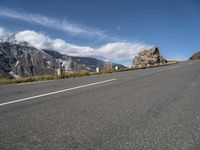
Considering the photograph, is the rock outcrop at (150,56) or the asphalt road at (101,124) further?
the rock outcrop at (150,56)

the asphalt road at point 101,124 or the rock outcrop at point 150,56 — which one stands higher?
the rock outcrop at point 150,56

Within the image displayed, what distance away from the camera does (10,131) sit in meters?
3.65

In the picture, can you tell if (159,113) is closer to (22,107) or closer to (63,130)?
(63,130)

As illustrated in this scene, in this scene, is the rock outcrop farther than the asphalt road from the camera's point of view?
Yes

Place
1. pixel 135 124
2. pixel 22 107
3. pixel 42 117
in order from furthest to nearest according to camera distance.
→ pixel 22 107 < pixel 42 117 < pixel 135 124

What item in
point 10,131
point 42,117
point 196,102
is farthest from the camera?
point 196,102

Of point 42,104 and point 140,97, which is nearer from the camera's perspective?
point 42,104

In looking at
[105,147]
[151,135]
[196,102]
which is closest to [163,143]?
[151,135]

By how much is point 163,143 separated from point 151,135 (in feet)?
0.98

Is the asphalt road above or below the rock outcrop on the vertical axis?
below

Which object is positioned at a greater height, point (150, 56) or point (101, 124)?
point (150, 56)

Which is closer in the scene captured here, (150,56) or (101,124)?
(101,124)

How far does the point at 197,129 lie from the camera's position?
12.1ft

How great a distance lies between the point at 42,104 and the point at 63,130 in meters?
2.05
